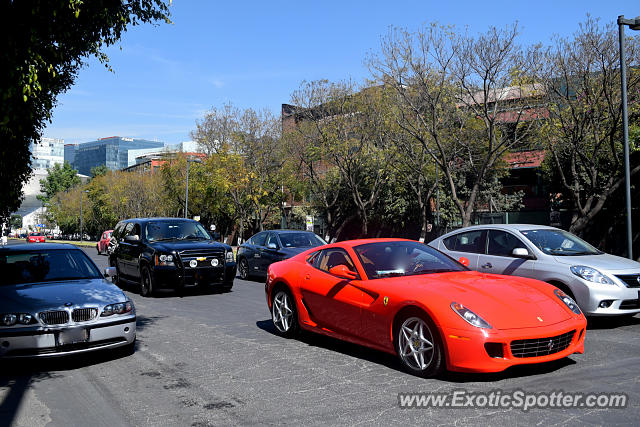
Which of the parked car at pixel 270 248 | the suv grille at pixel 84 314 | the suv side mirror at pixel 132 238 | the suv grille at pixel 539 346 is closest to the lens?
the suv grille at pixel 539 346

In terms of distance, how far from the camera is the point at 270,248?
53.1 ft

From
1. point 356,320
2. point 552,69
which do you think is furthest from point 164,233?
point 552,69

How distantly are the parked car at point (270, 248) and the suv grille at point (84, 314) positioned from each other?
8891mm

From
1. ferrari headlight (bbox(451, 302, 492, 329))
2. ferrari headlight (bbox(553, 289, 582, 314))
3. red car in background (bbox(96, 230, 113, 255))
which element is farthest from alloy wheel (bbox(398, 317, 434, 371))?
red car in background (bbox(96, 230, 113, 255))

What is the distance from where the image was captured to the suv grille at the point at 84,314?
643 centimetres

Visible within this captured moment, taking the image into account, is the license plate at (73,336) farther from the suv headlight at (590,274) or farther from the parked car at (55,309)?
the suv headlight at (590,274)

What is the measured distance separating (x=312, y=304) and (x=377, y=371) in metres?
1.55

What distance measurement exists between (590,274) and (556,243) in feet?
3.53

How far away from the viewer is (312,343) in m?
7.55

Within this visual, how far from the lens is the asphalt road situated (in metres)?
4.54

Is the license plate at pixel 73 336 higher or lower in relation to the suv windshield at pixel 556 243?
lower

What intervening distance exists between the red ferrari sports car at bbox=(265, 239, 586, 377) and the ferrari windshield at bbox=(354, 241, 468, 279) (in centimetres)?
1

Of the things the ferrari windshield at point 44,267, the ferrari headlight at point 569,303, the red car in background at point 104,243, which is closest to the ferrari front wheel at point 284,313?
the ferrari windshield at point 44,267

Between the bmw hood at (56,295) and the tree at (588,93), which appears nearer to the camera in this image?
the bmw hood at (56,295)
